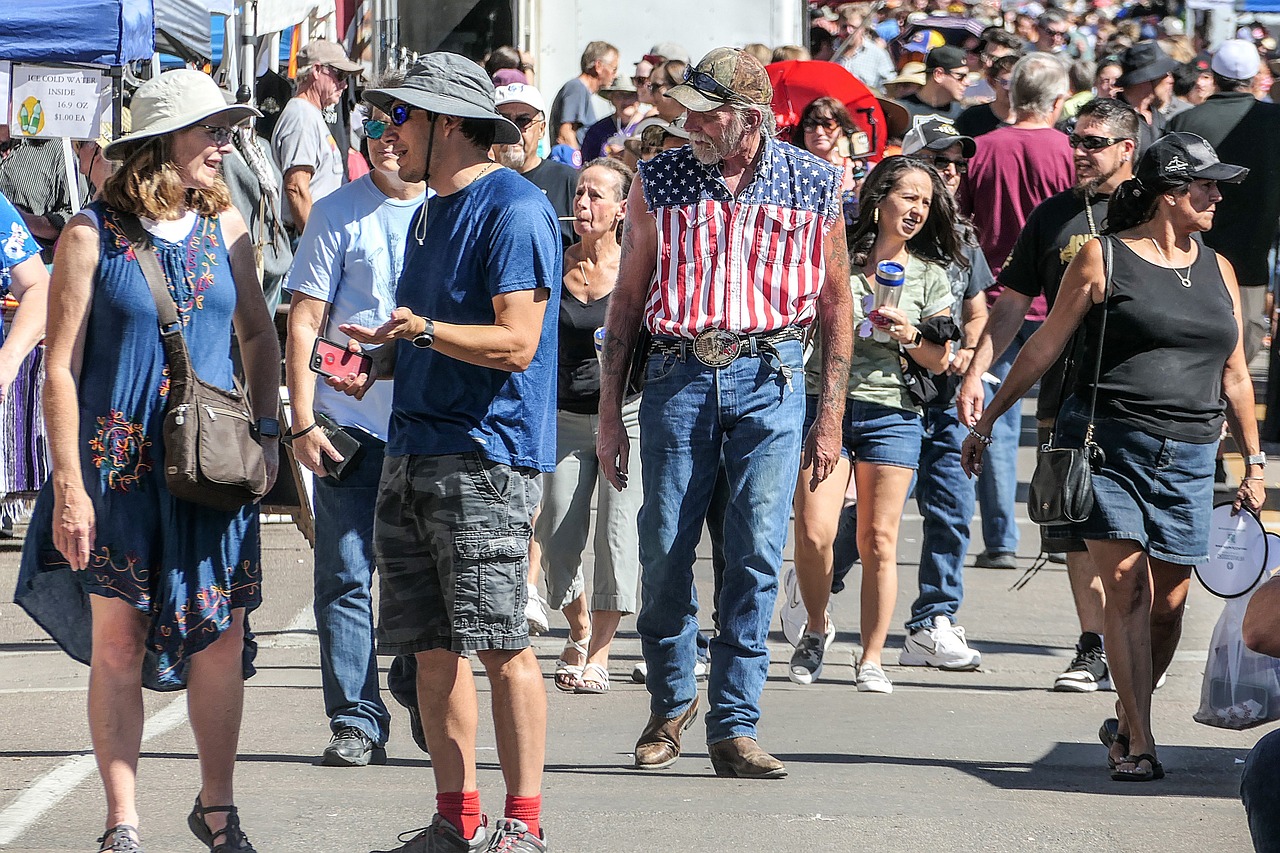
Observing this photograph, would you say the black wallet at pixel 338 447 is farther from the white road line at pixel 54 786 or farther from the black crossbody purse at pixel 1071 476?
the black crossbody purse at pixel 1071 476

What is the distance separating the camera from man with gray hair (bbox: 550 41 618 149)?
47.3 feet

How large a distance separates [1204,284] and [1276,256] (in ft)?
20.4

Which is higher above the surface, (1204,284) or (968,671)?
Answer: (1204,284)

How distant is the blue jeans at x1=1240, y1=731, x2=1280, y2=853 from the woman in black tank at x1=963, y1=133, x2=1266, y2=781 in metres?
2.16

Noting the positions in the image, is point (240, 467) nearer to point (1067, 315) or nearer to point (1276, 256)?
point (1067, 315)

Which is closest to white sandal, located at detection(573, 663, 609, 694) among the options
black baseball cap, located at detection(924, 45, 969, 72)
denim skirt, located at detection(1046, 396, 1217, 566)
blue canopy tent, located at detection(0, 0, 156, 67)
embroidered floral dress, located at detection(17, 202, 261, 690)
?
denim skirt, located at detection(1046, 396, 1217, 566)

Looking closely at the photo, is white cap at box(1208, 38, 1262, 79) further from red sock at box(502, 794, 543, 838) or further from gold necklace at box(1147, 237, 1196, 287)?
red sock at box(502, 794, 543, 838)

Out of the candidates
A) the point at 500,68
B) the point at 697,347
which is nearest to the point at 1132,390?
the point at 697,347

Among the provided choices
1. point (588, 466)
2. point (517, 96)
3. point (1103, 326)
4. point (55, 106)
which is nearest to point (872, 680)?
point (588, 466)

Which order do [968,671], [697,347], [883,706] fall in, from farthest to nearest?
[968,671] < [883,706] < [697,347]

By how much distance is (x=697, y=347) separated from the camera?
5.39 m

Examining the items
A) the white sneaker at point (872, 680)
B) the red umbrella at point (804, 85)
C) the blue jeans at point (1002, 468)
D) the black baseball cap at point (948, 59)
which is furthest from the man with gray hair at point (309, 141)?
the white sneaker at point (872, 680)

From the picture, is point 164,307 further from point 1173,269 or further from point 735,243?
point 1173,269

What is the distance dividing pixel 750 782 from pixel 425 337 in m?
1.93
